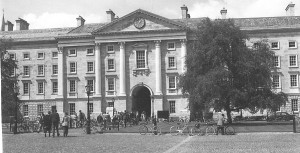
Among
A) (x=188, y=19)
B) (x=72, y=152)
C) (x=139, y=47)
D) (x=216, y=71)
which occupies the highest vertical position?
(x=188, y=19)

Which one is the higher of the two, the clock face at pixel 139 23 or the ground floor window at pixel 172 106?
the clock face at pixel 139 23

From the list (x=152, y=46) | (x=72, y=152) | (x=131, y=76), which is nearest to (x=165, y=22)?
(x=152, y=46)

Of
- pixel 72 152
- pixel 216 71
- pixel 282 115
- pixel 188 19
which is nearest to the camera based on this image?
pixel 72 152

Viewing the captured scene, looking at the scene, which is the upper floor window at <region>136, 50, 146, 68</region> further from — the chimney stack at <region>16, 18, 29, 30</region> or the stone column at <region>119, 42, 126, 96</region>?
the chimney stack at <region>16, 18, 29, 30</region>

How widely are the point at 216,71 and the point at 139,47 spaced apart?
2556 centimetres

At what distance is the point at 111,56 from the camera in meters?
67.3

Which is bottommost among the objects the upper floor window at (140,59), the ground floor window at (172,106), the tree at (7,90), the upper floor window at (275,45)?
the ground floor window at (172,106)

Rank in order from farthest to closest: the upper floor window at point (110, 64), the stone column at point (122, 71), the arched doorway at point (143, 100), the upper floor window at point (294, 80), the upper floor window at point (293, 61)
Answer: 1. the arched doorway at point (143, 100)
2. the upper floor window at point (110, 64)
3. the stone column at point (122, 71)
4. the upper floor window at point (293, 61)
5. the upper floor window at point (294, 80)

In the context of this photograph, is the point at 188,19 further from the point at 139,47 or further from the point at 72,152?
the point at 72,152

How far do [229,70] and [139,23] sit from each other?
25546 millimetres

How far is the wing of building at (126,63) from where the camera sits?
6481 centimetres

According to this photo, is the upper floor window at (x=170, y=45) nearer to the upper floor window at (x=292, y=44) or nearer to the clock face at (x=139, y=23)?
the clock face at (x=139, y=23)

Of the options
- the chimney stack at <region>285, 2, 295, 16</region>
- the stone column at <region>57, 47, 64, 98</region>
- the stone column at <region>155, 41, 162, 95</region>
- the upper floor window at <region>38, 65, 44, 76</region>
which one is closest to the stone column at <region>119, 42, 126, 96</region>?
the stone column at <region>155, 41, 162, 95</region>

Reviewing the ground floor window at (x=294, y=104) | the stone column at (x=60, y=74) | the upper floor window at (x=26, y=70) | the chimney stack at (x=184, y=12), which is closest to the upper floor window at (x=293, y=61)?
the ground floor window at (x=294, y=104)
